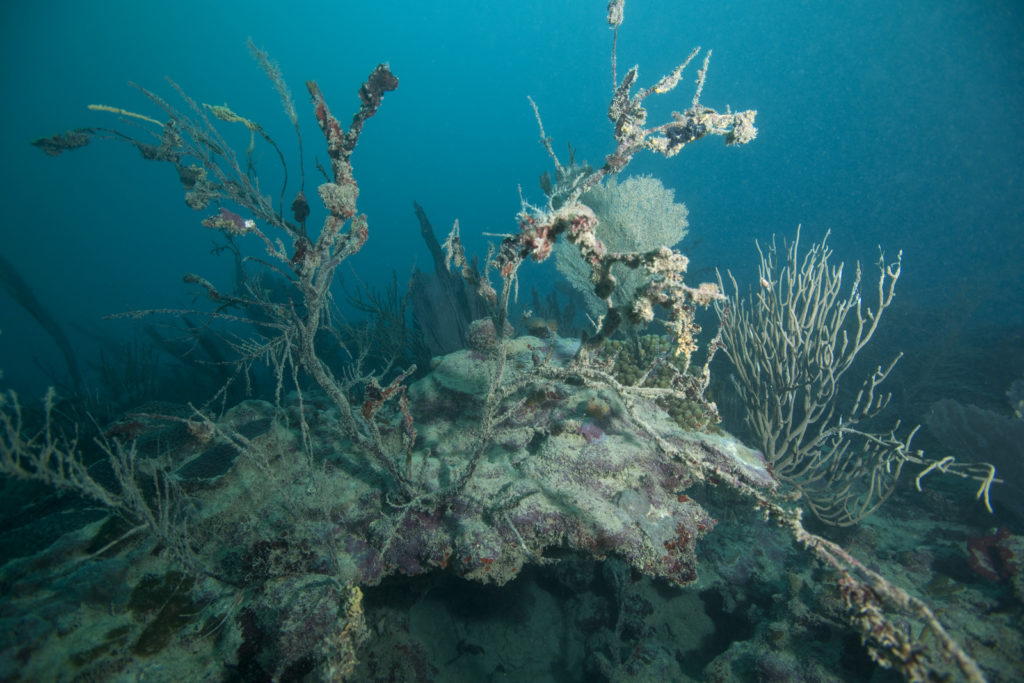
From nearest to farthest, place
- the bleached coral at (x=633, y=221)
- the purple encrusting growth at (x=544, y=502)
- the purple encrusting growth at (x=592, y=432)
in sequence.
Result: the purple encrusting growth at (x=544, y=502)
the purple encrusting growth at (x=592, y=432)
the bleached coral at (x=633, y=221)

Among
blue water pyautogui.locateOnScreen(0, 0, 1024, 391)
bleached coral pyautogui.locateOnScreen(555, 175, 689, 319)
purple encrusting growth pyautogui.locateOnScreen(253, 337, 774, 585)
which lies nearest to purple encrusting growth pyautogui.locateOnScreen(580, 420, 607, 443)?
purple encrusting growth pyautogui.locateOnScreen(253, 337, 774, 585)

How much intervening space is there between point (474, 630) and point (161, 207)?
4141 inches

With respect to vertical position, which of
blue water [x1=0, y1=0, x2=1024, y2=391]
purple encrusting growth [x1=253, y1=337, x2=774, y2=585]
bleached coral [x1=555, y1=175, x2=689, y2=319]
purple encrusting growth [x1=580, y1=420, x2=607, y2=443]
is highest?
blue water [x1=0, y1=0, x2=1024, y2=391]

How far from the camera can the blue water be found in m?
38.7

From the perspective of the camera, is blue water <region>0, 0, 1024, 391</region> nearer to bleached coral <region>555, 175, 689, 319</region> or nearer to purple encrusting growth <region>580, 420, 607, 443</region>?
bleached coral <region>555, 175, 689, 319</region>

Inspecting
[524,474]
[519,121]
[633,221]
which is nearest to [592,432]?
[524,474]

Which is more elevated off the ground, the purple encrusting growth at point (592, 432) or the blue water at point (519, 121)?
the blue water at point (519, 121)

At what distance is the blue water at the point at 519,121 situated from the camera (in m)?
38.7

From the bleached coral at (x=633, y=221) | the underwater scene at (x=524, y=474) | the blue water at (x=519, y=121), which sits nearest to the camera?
the underwater scene at (x=524, y=474)

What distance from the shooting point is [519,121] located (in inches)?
3871

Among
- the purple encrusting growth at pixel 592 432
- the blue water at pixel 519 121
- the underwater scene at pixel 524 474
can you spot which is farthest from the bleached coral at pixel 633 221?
the blue water at pixel 519 121

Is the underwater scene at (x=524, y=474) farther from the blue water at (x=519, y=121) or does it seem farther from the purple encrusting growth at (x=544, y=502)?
the blue water at (x=519, y=121)

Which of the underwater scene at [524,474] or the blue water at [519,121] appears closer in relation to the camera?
the underwater scene at [524,474]

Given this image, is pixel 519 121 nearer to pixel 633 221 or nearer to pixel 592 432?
pixel 633 221
